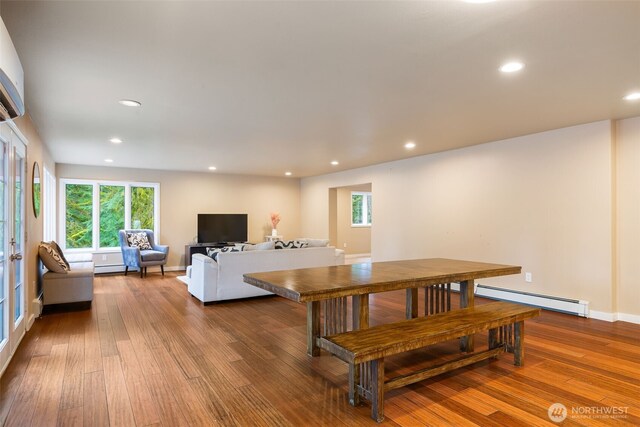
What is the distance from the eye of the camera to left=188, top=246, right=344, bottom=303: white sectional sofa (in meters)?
5.10

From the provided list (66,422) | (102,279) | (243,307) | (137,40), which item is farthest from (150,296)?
(137,40)

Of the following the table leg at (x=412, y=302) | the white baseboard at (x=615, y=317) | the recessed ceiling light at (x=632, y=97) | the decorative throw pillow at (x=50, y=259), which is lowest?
the white baseboard at (x=615, y=317)

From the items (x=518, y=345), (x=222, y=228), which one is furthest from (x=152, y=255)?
(x=518, y=345)

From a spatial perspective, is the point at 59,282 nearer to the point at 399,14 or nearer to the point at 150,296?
the point at 150,296

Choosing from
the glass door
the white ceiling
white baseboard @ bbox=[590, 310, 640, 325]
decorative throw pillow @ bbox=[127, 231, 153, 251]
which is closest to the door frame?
the glass door

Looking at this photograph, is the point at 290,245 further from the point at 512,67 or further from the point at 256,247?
the point at 512,67

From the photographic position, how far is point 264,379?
9.04ft

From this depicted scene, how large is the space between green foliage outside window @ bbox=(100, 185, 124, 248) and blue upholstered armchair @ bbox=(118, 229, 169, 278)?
45 cm

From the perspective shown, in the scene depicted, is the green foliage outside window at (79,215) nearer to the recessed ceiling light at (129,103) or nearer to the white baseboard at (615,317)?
the recessed ceiling light at (129,103)

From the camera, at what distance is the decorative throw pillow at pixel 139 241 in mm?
7648

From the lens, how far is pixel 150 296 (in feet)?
18.5

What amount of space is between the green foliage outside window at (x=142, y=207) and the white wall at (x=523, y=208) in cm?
533

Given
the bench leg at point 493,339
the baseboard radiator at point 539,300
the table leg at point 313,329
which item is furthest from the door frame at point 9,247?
the baseboard radiator at point 539,300

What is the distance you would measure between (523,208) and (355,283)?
3514 millimetres
